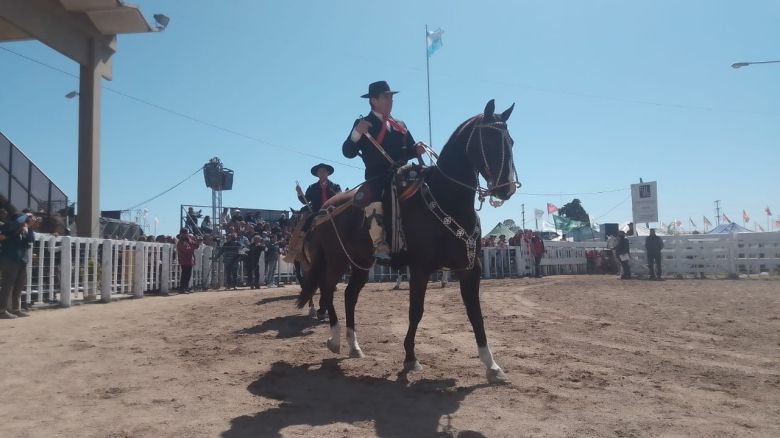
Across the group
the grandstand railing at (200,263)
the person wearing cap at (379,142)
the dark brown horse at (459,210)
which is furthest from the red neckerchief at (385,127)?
the grandstand railing at (200,263)

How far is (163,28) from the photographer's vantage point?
19016 mm

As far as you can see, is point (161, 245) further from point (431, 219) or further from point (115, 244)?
point (431, 219)

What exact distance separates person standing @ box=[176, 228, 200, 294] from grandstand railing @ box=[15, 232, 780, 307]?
1.02ft

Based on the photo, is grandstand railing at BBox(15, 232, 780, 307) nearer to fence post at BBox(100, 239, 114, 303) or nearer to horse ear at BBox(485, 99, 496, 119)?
fence post at BBox(100, 239, 114, 303)

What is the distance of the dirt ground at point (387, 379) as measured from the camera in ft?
12.0

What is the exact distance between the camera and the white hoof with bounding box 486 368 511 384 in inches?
185

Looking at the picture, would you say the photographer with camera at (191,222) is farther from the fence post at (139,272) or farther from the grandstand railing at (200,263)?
the fence post at (139,272)

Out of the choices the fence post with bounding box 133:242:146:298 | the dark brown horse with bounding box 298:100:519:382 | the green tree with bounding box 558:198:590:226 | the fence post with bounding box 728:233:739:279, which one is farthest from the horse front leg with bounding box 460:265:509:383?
the green tree with bounding box 558:198:590:226

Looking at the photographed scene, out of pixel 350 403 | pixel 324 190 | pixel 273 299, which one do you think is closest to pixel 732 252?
pixel 273 299

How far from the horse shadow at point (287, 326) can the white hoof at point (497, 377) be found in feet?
10.8

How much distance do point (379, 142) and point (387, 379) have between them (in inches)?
101

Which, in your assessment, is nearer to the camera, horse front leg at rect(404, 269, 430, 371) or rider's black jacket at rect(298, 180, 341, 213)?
horse front leg at rect(404, 269, 430, 371)

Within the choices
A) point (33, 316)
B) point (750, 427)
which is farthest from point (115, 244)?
point (750, 427)

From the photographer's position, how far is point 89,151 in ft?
57.8
